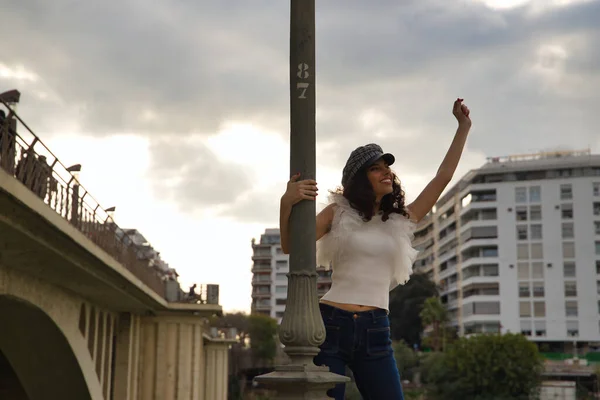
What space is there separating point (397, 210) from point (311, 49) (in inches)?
39.6

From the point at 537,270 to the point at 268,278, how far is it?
54985mm

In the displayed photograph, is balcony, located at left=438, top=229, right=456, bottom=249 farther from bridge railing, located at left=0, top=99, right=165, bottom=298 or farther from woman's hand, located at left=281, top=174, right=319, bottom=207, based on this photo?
woman's hand, located at left=281, top=174, right=319, bottom=207

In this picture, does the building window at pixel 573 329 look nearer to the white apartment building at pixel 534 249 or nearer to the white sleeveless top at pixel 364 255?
the white apartment building at pixel 534 249

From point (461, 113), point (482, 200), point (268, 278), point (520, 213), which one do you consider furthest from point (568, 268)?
point (461, 113)

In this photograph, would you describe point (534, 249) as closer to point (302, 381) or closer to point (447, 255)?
point (447, 255)

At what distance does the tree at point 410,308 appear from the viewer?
325 feet

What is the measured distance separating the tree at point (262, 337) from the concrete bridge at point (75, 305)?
217 feet

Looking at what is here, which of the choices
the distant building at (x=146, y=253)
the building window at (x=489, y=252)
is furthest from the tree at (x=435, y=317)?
the distant building at (x=146, y=253)

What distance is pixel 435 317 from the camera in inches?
3669

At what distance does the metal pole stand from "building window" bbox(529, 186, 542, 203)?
89788 millimetres

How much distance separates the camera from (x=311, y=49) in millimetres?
4801

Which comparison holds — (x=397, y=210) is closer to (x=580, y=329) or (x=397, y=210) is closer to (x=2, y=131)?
(x=2, y=131)

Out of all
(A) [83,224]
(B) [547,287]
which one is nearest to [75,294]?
(A) [83,224]

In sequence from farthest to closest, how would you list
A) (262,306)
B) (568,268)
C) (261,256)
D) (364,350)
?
(261,256)
(262,306)
(568,268)
(364,350)
